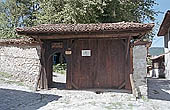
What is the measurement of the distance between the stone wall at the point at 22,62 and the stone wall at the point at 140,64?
16.2 ft

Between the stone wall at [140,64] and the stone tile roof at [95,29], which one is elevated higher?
the stone tile roof at [95,29]

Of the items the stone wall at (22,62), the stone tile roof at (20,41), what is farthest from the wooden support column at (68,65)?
the stone tile roof at (20,41)

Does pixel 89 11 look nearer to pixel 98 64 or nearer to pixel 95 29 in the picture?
pixel 98 64

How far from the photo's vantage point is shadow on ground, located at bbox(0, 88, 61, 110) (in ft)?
20.1

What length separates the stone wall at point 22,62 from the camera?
10969 millimetres

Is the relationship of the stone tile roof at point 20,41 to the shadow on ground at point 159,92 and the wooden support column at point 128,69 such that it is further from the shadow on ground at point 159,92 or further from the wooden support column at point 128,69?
the shadow on ground at point 159,92

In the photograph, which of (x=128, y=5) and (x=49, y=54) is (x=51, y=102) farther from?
(x=128, y=5)

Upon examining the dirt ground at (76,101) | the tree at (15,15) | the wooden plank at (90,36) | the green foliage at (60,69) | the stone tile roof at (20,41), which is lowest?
the dirt ground at (76,101)

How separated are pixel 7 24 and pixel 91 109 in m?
21.3

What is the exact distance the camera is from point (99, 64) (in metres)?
8.52

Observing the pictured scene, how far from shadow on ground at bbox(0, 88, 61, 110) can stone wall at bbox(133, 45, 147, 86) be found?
319 centimetres

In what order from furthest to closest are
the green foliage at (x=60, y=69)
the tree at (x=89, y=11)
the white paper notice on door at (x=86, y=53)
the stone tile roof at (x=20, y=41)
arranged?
the green foliage at (x=60, y=69) → the tree at (x=89, y=11) → the stone tile roof at (x=20, y=41) → the white paper notice on door at (x=86, y=53)

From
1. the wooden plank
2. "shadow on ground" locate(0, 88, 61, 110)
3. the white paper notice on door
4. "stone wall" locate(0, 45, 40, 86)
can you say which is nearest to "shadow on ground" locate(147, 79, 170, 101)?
the wooden plank

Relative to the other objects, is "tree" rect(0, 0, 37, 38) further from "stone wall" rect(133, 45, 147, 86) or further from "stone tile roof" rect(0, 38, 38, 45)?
"stone wall" rect(133, 45, 147, 86)
